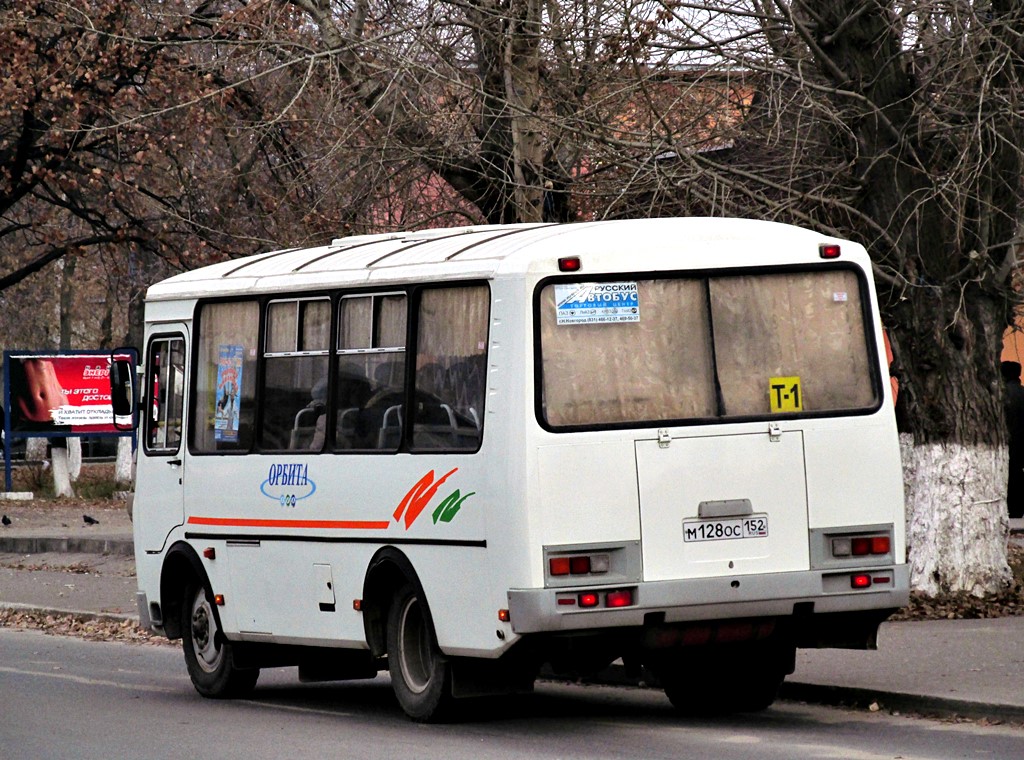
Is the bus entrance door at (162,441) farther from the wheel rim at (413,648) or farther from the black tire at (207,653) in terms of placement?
the wheel rim at (413,648)

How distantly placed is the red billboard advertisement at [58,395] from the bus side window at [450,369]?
2342 cm

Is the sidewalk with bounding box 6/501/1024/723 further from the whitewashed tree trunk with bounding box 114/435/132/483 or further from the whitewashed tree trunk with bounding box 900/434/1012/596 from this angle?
the whitewashed tree trunk with bounding box 114/435/132/483

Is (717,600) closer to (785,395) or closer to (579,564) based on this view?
(579,564)

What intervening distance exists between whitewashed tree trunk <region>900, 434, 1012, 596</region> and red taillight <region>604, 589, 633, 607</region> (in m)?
5.95

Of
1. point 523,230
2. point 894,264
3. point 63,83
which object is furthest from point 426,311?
point 63,83

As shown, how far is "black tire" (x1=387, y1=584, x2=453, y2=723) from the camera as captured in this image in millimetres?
10414

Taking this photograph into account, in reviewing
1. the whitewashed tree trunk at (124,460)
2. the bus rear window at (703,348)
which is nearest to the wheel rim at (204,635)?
the bus rear window at (703,348)

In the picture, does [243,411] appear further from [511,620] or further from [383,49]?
[383,49]

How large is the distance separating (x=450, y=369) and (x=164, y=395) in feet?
11.3

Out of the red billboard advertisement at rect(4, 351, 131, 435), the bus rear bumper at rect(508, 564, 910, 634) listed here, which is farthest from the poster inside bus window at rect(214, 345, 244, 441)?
the red billboard advertisement at rect(4, 351, 131, 435)

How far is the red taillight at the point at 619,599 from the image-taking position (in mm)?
9477

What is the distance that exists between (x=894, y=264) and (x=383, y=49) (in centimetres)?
437

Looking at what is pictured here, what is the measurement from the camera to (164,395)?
1313cm

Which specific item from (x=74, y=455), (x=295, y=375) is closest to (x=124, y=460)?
(x=74, y=455)
